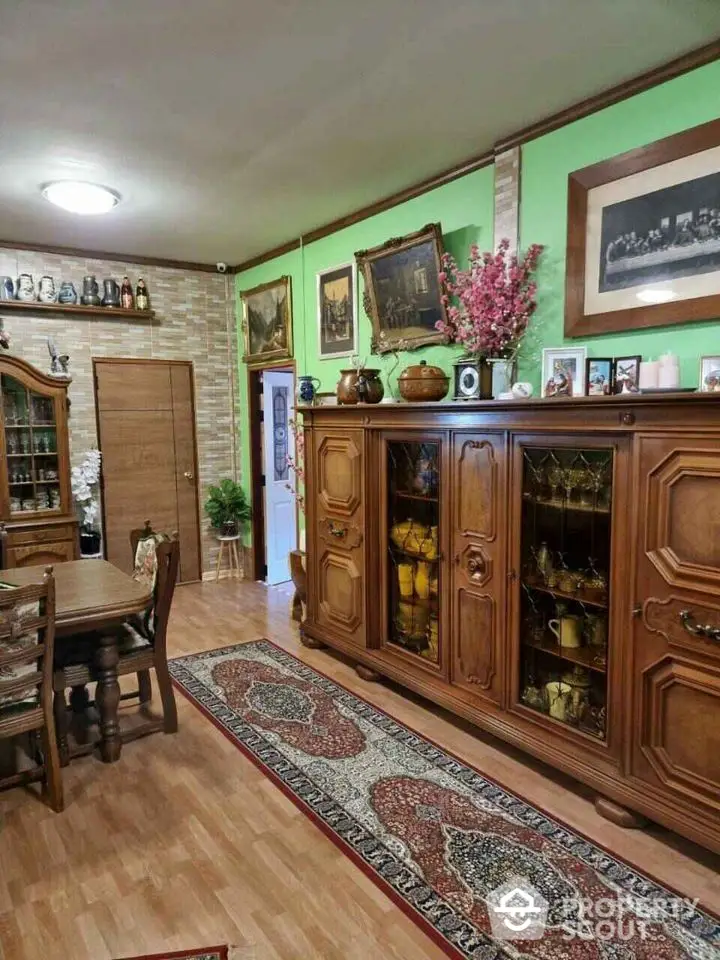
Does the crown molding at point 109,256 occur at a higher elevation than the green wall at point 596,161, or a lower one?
higher

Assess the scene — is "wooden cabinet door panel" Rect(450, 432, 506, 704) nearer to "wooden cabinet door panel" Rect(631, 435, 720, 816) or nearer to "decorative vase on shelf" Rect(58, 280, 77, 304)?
"wooden cabinet door panel" Rect(631, 435, 720, 816)

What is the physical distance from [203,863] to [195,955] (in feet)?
1.26

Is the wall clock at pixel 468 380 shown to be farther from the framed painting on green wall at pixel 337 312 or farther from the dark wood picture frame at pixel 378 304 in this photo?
the framed painting on green wall at pixel 337 312

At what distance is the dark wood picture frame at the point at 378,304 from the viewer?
137 inches

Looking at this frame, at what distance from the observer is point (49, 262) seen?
493 cm

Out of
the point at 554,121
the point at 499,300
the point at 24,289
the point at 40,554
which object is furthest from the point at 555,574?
the point at 24,289

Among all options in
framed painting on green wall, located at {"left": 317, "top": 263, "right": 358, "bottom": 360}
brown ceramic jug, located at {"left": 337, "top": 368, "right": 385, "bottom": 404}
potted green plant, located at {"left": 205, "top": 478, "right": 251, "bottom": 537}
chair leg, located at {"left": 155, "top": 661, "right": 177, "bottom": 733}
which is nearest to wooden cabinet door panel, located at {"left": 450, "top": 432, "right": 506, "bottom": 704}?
brown ceramic jug, located at {"left": 337, "top": 368, "right": 385, "bottom": 404}

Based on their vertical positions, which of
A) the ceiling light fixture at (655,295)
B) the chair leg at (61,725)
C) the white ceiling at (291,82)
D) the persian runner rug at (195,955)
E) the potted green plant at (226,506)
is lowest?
the persian runner rug at (195,955)

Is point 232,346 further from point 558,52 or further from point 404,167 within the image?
point 558,52

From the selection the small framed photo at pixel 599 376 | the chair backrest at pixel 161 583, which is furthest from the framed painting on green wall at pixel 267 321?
the small framed photo at pixel 599 376

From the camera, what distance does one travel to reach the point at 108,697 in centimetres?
279

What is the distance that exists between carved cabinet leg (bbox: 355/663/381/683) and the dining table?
1373 millimetres

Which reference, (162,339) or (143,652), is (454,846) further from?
(162,339)

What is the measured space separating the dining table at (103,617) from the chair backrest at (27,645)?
0.64ft
